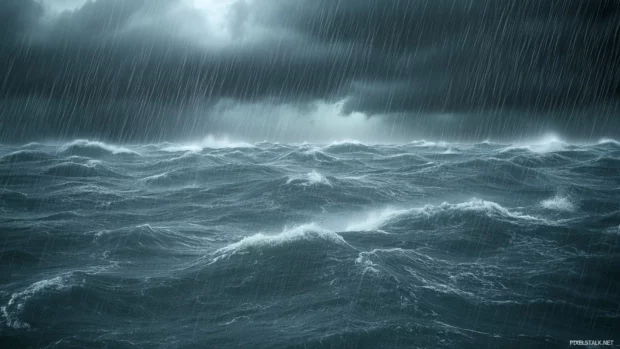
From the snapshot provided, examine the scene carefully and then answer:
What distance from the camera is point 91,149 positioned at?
8038 cm

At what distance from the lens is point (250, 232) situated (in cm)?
2856

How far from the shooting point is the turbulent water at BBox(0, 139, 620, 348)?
1423 centimetres

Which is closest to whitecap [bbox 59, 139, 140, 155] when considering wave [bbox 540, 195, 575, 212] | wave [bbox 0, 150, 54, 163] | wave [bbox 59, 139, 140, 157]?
wave [bbox 59, 139, 140, 157]

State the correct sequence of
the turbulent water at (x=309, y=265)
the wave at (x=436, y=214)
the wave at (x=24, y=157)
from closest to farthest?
the turbulent water at (x=309, y=265) < the wave at (x=436, y=214) < the wave at (x=24, y=157)

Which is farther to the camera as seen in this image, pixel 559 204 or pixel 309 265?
pixel 559 204

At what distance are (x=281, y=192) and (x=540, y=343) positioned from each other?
30.5 meters

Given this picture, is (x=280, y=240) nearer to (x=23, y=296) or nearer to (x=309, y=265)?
(x=309, y=265)

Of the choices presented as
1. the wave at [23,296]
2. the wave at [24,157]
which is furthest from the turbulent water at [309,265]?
the wave at [24,157]

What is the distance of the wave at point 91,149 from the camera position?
254ft

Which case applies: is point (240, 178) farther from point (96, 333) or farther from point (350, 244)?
point (96, 333)

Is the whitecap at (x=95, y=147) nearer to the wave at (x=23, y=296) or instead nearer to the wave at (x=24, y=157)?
the wave at (x=24, y=157)

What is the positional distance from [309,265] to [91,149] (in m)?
79.9

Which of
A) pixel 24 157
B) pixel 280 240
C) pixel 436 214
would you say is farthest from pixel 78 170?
pixel 436 214

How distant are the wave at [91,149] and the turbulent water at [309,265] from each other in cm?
3578
